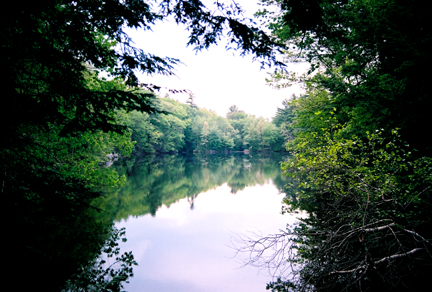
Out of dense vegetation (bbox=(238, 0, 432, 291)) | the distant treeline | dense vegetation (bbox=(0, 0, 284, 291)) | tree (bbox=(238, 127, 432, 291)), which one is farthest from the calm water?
the distant treeline

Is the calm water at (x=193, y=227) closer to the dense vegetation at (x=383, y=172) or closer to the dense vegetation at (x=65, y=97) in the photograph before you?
the dense vegetation at (x=65, y=97)

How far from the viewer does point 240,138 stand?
7206cm

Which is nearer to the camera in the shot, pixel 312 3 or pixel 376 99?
pixel 312 3

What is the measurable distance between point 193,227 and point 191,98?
826cm

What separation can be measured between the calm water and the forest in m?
0.74

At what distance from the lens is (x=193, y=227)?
11234mm

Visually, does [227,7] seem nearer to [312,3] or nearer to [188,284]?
[312,3]

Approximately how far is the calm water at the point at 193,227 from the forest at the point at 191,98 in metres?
0.74

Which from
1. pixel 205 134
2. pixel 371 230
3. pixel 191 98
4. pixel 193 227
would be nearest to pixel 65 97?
pixel 191 98

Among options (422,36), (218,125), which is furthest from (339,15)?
(218,125)

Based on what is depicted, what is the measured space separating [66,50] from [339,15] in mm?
6359

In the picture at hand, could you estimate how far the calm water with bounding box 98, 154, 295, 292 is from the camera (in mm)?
6738

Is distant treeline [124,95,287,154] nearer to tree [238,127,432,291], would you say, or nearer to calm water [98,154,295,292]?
calm water [98,154,295,292]

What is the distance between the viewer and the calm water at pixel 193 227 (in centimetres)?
674
